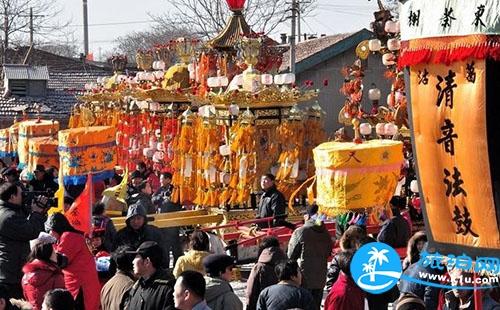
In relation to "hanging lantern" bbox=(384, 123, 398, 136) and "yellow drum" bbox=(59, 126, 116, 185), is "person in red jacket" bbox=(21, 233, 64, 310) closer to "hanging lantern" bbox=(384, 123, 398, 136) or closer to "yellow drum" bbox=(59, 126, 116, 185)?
"hanging lantern" bbox=(384, 123, 398, 136)

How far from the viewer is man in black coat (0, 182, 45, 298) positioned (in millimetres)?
10906

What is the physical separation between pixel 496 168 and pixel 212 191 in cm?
1088

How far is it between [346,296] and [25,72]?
1165 inches

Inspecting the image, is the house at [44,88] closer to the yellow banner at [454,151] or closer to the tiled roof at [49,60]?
the tiled roof at [49,60]

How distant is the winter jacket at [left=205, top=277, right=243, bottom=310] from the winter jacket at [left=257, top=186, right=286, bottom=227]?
259 inches

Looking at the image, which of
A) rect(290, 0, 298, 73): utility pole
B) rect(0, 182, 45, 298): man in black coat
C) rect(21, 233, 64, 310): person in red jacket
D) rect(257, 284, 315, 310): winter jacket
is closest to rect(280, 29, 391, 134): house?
rect(290, 0, 298, 73): utility pole

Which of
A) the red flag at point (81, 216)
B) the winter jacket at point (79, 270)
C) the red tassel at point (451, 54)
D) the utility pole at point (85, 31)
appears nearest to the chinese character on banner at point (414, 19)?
the red tassel at point (451, 54)

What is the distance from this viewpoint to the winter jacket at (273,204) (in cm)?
1516

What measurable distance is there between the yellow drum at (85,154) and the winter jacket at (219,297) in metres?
7.99

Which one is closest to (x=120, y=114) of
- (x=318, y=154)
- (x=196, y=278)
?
(x=318, y=154)

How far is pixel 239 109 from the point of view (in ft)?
55.5

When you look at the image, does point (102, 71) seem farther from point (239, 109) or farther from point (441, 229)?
point (441, 229)

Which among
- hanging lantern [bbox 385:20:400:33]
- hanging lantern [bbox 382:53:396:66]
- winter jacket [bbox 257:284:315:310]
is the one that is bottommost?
winter jacket [bbox 257:284:315:310]

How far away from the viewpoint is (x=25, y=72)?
37719 millimetres
